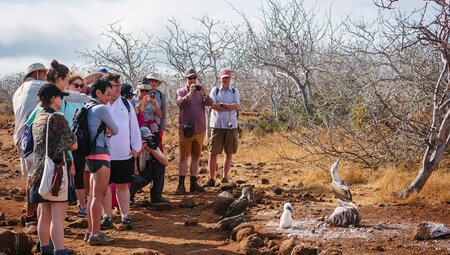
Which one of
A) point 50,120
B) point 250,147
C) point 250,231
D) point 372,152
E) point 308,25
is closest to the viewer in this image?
point 50,120

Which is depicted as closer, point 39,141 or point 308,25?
point 39,141

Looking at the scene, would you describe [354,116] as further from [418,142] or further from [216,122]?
[216,122]

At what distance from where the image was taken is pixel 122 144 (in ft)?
18.3

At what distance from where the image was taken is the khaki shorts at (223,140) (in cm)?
824

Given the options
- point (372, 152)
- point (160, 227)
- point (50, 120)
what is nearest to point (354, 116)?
point (372, 152)

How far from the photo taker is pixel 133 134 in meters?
5.81

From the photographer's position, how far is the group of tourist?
4.54m

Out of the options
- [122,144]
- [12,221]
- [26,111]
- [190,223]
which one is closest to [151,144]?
[190,223]

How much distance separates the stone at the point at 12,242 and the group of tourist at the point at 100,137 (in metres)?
0.23

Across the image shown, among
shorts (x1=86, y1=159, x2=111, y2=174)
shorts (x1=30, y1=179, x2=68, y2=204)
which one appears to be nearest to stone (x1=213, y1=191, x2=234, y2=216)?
shorts (x1=86, y1=159, x2=111, y2=174)

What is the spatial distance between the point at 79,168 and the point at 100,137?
2.38 ft

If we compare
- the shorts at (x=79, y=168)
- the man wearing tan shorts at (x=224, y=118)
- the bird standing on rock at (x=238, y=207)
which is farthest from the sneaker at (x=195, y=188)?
the shorts at (x=79, y=168)

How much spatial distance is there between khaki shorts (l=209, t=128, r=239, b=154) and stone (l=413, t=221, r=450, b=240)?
142 inches

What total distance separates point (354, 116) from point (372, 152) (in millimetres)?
569
